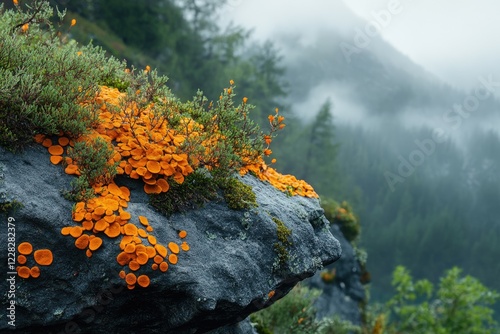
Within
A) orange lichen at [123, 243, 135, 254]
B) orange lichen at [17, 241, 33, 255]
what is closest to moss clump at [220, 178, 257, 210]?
orange lichen at [123, 243, 135, 254]

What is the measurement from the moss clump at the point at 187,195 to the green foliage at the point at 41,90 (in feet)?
2.66

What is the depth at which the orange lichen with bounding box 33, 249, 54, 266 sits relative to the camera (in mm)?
2676

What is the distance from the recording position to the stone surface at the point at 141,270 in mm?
2732

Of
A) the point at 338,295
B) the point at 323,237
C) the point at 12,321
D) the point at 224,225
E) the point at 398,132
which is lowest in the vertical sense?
the point at 338,295

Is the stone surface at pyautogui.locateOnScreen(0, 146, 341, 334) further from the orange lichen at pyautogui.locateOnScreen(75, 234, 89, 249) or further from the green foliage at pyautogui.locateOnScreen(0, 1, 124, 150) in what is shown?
the green foliage at pyautogui.locateOnScreen(0, 1, 124, 150)

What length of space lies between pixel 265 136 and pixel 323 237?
3.98ft

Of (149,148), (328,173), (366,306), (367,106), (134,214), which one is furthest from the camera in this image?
(367,106)

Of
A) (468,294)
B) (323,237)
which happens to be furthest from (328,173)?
(323,237)

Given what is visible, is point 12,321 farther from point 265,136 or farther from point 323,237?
point 323,237

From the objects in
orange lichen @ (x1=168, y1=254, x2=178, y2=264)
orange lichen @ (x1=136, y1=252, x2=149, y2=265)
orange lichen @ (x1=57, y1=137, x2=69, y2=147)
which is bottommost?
orange lichen @ (x1=136, y1=252, x2=149, y2=265)

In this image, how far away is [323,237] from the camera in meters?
4.08

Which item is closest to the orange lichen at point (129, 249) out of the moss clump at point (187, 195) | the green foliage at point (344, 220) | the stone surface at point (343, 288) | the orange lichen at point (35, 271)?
the moss clump at point (187, 195)

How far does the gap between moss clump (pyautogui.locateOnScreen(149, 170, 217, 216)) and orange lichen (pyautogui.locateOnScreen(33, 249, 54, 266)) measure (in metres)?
0.81

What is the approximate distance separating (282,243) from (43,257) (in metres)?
1.90
